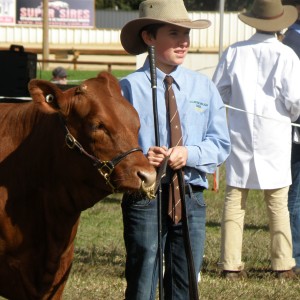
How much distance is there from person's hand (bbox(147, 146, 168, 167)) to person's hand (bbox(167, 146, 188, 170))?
0.03m

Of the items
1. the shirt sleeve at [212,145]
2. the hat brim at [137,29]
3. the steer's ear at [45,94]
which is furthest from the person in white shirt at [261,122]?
the steer's ear at [45,94]

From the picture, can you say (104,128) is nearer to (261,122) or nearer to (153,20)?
(153,20)

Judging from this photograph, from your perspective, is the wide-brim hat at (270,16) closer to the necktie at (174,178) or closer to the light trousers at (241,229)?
the light trousers at (241,229)

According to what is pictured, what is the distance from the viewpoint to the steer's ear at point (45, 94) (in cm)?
482

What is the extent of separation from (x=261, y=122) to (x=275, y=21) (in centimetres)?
80

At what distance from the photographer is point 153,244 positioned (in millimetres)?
5246

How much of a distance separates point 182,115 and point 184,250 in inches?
27.4

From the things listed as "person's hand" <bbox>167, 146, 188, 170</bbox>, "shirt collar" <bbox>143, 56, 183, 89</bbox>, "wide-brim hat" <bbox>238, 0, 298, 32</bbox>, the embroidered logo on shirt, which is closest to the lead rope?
"person's hand" <bbox>167, 146, 188, 170</bbox>

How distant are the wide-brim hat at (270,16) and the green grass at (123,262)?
199 cm

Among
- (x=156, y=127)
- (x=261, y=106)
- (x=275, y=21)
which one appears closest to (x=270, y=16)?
(x=275, y=21)

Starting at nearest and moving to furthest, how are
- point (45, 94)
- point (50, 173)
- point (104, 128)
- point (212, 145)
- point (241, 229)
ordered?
point (104, 128) → point (45, 94) → point (50, 173) → point (212, 145) → point (241, 229)

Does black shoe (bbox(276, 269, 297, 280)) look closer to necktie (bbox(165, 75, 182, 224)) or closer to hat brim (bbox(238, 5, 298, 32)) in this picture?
hat brim (bbox(238, 5, 298, 32))

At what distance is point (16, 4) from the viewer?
59.6 m

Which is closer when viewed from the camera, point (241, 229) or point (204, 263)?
point (241, 229)
